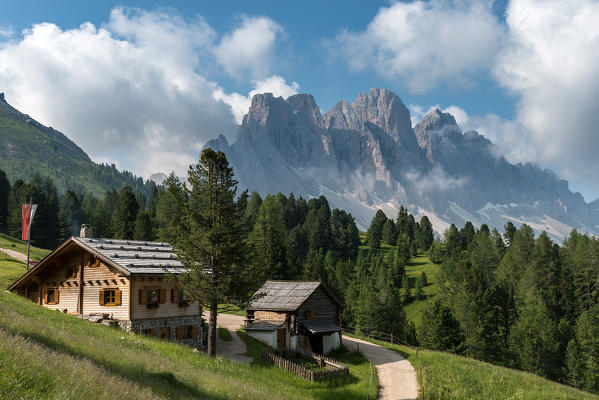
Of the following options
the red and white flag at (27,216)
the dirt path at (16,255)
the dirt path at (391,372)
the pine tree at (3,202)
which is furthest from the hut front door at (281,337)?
the pine tree at (3,202)

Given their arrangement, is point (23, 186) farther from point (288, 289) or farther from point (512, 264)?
point (512, 264)

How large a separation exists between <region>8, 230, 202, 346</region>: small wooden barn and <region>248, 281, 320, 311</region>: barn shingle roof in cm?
776

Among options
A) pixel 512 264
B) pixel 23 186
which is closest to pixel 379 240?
pixel 512 264

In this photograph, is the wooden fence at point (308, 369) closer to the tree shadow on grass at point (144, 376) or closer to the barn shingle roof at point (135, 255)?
the barn shingle roof at point (135, 255)

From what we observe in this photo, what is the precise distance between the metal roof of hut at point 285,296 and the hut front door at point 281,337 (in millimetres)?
1960

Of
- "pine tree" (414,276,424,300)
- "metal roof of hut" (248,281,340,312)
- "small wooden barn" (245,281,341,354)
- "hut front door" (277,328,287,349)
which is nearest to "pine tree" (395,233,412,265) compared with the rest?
"pine tree" (414,276,424,300)

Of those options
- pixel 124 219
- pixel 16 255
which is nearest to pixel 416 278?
pixel 124 219

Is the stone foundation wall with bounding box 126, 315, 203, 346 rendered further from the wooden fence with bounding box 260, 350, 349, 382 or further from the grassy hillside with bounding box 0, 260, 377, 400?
the wooden fence with bounding box 260, 350, 349, 382

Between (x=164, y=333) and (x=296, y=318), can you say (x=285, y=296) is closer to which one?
(x=296, y=318)

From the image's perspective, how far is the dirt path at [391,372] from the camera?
29039 mm

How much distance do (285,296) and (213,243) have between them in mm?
16347

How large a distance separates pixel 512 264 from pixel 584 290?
46.2 ft

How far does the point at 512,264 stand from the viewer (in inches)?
3765

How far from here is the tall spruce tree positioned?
29344 millimetres
